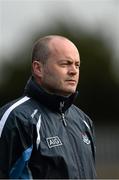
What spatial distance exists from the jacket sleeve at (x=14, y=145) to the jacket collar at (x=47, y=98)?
256 millimetres

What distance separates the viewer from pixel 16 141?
16.9ft

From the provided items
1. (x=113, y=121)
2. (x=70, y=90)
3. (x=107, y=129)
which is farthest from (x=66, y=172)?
(x=113, y=121)

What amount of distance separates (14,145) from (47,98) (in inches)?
16.3

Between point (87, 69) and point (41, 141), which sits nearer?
point (41, 141)

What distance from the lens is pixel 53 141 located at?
5.18 meters

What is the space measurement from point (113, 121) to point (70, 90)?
27635 mm

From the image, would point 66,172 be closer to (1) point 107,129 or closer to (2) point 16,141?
(2) point 16,141

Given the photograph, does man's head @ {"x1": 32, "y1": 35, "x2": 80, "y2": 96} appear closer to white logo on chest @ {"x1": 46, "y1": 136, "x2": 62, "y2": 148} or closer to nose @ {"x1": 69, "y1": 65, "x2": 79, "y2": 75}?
nose @ {"x1": 69, "y1": 65, "x2": 79, "y2": 75}

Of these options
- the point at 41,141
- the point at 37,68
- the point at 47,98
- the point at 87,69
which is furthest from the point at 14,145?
the point at 87,69

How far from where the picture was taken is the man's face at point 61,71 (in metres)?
5.37

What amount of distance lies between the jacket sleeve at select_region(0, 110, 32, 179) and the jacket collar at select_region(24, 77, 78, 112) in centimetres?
26

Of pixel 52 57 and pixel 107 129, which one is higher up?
pixel 52 57

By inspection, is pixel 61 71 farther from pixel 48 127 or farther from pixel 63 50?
pixel 48 127

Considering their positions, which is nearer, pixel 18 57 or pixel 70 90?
pixel 70 90
